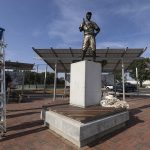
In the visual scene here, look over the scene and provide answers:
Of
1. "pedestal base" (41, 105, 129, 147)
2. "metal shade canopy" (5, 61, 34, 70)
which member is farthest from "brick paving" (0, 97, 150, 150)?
"metal shade canopy" (5, 61, 34, 70)

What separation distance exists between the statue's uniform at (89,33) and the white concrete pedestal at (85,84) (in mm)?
969

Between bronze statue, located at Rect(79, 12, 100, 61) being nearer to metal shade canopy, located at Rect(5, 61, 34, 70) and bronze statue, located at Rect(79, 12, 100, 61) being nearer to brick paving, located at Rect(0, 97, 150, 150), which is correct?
brick paving, located at Rect(0, 97, 150, 150)

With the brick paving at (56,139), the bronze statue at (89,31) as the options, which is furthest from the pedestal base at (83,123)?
the bronze statue at (89,31)

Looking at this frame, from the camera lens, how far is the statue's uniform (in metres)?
8.84

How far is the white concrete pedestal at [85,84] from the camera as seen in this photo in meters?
7.89

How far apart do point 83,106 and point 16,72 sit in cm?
1032

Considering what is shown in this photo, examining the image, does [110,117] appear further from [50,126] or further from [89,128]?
[50,126]

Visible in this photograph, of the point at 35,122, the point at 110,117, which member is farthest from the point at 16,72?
the point at 110,117

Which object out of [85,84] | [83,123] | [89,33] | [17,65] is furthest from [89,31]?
[17,65]

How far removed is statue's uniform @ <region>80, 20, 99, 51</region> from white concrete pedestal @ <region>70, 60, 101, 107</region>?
969mm

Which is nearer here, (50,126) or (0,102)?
(0,102)

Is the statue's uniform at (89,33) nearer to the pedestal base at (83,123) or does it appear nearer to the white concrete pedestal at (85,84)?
the white concrete pedestal at (85,84)

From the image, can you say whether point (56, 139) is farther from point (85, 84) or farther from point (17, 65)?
point (17, 65)

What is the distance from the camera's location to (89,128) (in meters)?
5.61
